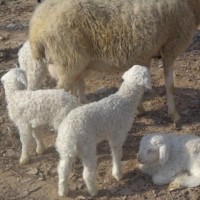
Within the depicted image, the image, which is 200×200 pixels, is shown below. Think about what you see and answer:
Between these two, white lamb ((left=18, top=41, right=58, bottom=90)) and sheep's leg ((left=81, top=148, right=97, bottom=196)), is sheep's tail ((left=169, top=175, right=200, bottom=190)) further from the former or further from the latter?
white lamb ((left=18, top=41, right=58, bottom=90))

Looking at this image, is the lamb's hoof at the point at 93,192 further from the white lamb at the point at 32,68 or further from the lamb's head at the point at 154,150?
the white lamb at the point at 32,68

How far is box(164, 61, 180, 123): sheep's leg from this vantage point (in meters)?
6.04

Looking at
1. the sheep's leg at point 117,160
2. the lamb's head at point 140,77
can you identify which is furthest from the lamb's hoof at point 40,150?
the lamb's head at point 140,77

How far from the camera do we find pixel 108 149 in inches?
219

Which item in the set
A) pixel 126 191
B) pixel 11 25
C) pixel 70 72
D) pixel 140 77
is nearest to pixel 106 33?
pixel 70 72

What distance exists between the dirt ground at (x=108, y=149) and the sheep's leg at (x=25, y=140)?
8 centimetres

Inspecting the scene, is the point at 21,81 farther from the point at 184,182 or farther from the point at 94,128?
the point at 184,182

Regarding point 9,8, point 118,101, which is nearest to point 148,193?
point 118,101

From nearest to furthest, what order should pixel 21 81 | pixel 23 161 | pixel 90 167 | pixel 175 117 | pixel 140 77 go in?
pixel 90 167
pixel 140 77
pixel 21 81
pixel 23 161
pixel 175 117

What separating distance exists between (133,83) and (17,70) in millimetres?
1148

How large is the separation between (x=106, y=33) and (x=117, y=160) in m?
1.42

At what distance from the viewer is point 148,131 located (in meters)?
5.86

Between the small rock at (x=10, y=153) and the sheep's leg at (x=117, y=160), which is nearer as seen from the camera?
the sheep's leg at (x=117, y=160)

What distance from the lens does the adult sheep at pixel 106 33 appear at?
5.44 metres
